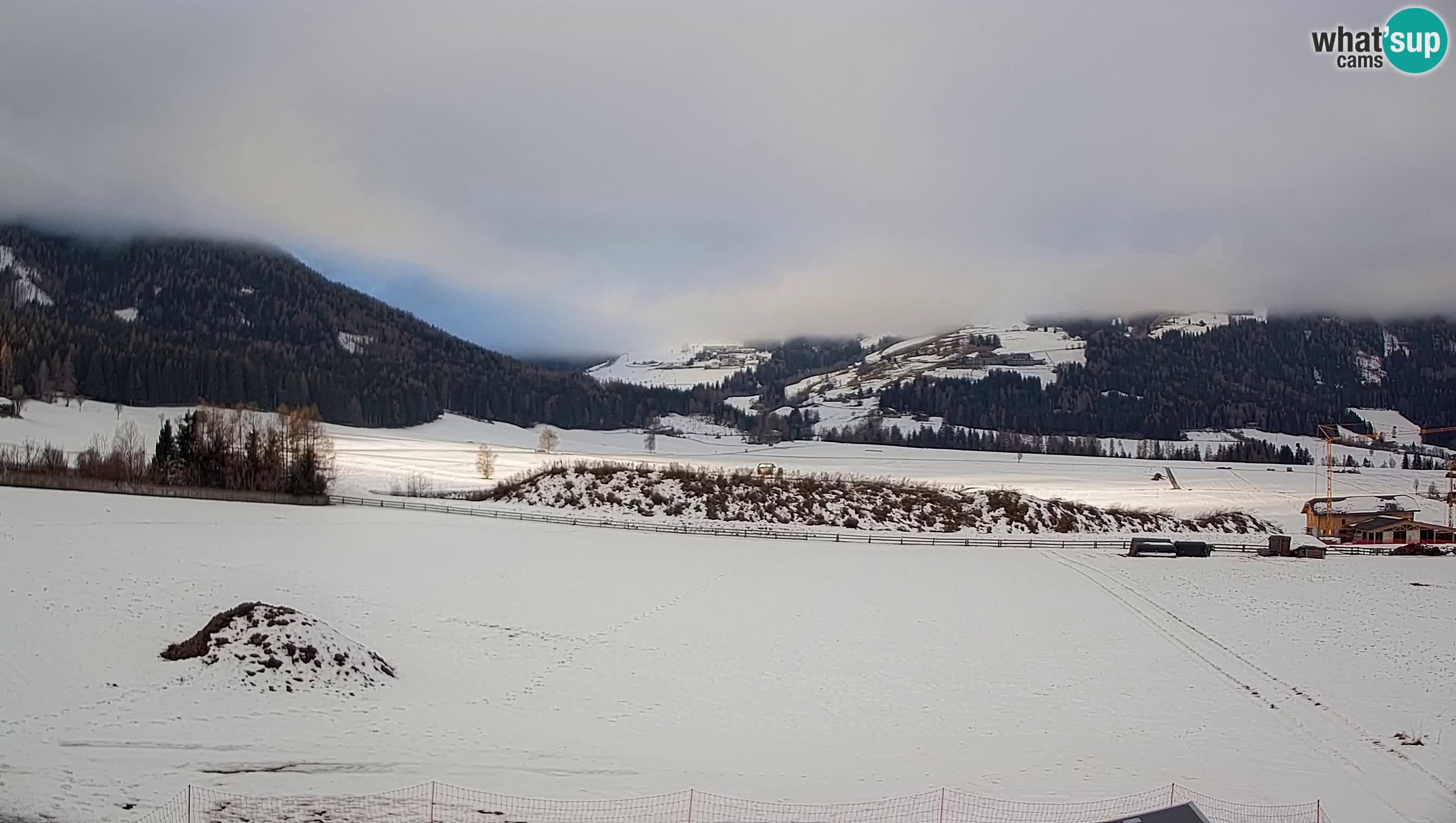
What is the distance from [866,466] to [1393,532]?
57880 mm

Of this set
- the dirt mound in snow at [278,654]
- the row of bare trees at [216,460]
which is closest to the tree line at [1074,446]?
the row of bare trees at [216,460]

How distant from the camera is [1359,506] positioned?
7869cm

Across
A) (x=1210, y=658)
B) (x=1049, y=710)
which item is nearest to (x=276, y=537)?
(x=1049, y=710)

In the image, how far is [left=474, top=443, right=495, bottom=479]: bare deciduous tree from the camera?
8894cm

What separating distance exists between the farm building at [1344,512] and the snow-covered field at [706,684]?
127ft

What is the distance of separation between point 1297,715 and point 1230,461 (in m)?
154

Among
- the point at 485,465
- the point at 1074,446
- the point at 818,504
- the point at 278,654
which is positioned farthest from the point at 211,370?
the point at 1074,446

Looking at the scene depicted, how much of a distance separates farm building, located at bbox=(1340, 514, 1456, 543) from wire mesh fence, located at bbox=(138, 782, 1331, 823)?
236ft

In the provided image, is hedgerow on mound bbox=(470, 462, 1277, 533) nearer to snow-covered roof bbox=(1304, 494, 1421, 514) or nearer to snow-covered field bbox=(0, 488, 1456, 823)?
snow-covered roof bbox=(1304, 494, 1421, 514)

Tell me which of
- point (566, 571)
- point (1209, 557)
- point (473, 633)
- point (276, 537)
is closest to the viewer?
point (473, 633)

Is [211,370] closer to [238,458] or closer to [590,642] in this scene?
[238,458]

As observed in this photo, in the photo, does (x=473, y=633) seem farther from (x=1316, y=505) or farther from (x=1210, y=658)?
(x=1316, y=505)

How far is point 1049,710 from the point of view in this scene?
1998 cm

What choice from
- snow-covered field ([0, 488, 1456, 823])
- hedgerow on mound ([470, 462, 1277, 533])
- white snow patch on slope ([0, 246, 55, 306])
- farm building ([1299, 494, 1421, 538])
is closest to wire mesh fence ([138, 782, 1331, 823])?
snow-covered field ([0, 488, 1456, 823])
